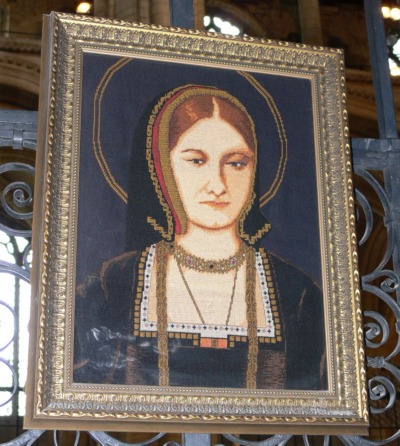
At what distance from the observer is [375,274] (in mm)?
4172

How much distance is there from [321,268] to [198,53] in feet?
3.81

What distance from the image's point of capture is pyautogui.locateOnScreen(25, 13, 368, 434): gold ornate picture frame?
368cm

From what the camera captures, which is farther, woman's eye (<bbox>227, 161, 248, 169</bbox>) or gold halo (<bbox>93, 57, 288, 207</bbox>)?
woman's eye (<bbox>227, 161, 248, 169</bbox>)

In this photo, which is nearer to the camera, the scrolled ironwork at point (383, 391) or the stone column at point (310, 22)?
the scrolled ironwork at point (383, 391)

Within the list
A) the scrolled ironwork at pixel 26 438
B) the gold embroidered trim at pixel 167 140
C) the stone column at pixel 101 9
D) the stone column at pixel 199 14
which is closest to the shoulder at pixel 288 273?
the gold embroidered trim at pixel 167 140

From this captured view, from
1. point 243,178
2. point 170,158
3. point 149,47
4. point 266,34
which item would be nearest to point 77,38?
point 149,47

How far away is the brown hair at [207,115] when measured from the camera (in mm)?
4203

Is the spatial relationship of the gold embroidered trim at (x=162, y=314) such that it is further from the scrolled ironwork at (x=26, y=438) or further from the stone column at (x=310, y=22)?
the stone column at (x=310, y=22)

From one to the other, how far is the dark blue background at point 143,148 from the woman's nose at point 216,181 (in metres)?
0.19

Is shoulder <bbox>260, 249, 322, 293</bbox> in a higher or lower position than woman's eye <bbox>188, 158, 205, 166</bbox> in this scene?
lower

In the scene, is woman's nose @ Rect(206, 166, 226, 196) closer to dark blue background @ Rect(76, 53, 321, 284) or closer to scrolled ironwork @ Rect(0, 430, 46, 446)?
dark blue background @ Rect(76, 53, 321, 284)

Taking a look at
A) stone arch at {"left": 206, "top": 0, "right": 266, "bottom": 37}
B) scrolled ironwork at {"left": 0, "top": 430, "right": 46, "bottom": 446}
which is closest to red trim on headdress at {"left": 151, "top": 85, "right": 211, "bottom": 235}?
scrolled ironwork at {"left": 0, "top": 430, "right": 46, "bottom": 446}

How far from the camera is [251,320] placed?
3912 millimetres

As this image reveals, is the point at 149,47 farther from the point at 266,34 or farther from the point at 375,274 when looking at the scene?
the point at 266,34
